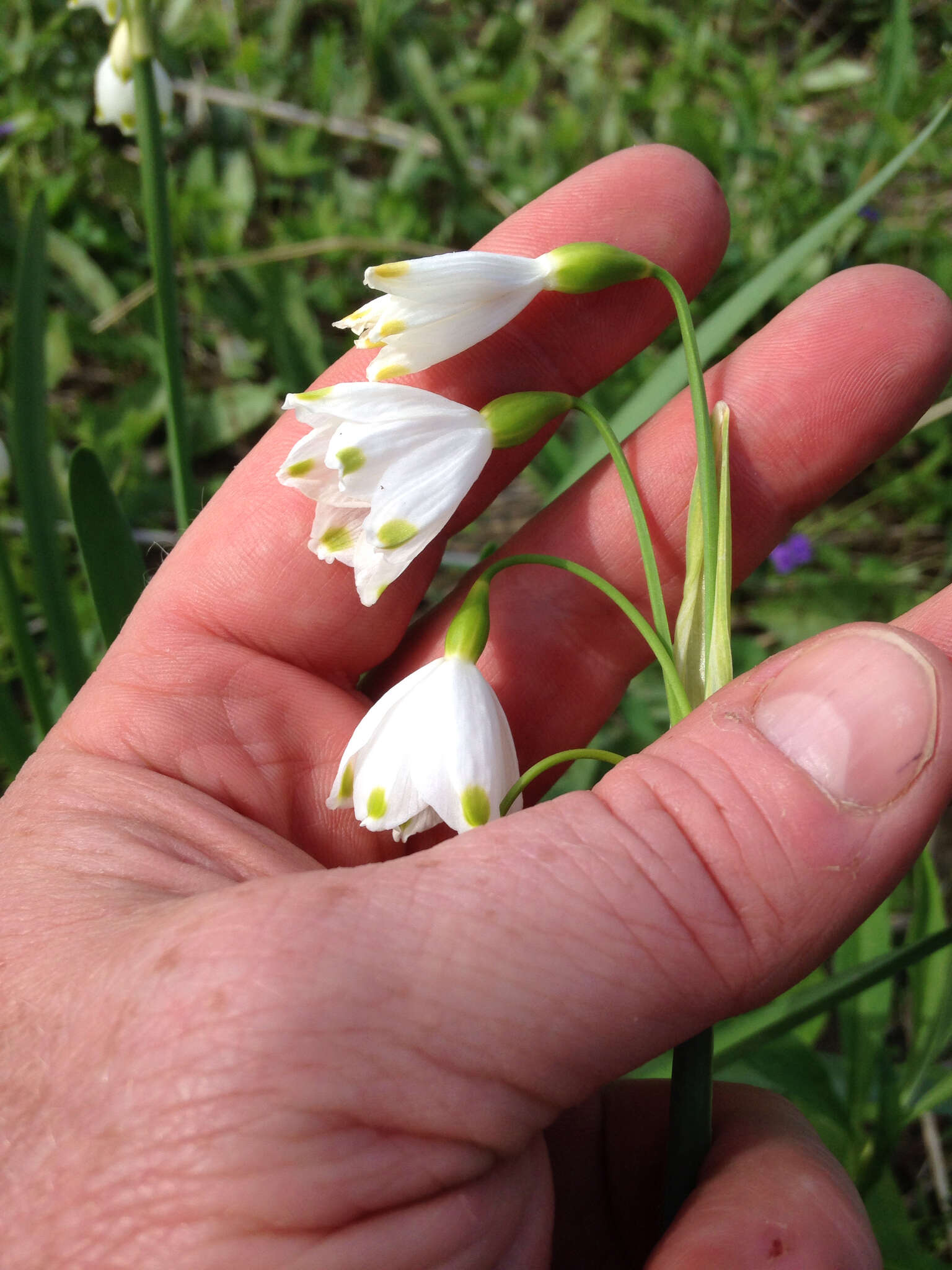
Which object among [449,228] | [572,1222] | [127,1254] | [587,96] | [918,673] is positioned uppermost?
[587,96]

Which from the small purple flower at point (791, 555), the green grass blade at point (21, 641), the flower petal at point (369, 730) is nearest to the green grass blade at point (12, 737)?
the green grass blade at point (21, 641)

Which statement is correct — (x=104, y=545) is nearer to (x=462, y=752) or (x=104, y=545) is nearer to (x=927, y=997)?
(x=462, y=752)

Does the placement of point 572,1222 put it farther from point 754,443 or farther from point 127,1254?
point 754,443

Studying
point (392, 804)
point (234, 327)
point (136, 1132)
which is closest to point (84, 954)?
point (136, 1132)

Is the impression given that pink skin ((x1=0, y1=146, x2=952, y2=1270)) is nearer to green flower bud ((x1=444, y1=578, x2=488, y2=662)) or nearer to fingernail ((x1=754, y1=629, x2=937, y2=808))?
fingernail ((x1=754, y1=629, x2=937, y2=808))

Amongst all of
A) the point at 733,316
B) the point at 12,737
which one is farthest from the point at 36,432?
the point at 733,316

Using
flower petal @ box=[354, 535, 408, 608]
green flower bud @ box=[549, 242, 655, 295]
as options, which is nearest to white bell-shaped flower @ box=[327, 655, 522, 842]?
flower petal @ box=[354, 535, 408, 608]
